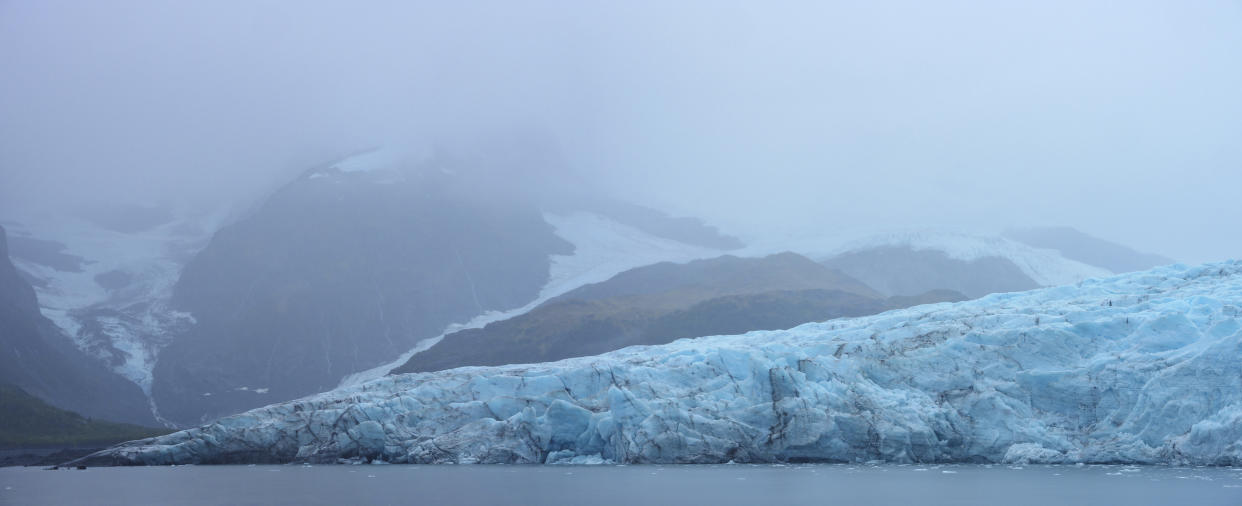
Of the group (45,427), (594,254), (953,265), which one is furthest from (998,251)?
(45,427)

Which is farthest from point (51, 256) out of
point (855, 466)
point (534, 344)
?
point (855, 466)

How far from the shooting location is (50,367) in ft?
246

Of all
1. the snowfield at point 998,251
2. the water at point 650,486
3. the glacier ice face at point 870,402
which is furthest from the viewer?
the snowfield at point 998,251

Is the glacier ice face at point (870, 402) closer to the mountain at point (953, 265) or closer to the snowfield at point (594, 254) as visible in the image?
the snowfield at point (594, 254)

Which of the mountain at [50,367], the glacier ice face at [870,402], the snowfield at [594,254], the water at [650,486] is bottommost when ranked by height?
the water at [650,486]

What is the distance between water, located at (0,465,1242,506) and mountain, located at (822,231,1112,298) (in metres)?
76.5

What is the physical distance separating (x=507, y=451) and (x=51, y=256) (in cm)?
8816

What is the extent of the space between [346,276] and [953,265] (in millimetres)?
59497

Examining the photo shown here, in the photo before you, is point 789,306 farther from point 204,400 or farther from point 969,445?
point 969,445

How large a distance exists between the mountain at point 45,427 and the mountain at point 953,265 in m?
72.4

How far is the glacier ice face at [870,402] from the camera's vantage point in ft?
99.0

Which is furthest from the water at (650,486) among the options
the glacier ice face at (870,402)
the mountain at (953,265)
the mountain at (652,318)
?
the mountain at (953,265)

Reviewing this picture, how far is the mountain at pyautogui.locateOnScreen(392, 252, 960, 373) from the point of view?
83812 millimetres

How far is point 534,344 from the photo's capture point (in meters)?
86.8
